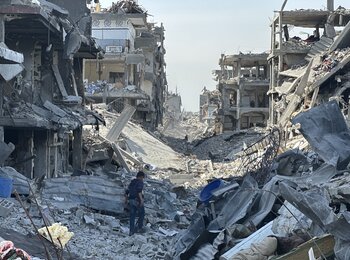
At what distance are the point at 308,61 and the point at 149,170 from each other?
43.1 feet

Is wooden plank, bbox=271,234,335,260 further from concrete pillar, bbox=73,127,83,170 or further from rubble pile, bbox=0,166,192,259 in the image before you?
concrete pillar, bbox=73,127,83,170

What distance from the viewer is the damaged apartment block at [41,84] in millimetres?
16913

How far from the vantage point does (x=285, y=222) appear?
9.20 meters

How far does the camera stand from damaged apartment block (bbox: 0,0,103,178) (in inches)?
666

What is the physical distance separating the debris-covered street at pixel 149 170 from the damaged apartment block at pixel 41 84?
5cm

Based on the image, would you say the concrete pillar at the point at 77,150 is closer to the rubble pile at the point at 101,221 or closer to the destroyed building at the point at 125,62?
the rubble pile at the point at 101,221

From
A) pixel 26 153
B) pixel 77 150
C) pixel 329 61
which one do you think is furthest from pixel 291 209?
pixel 329 61

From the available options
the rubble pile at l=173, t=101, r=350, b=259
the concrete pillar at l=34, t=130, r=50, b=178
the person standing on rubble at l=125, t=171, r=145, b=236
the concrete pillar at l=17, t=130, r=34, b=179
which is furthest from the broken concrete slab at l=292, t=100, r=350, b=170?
the concrete pillar at l=34, t=130, r=50, b=178

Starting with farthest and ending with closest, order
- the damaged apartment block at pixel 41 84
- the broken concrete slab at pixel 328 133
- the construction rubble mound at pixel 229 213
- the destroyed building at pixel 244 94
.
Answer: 1. the destroyed building at pixel 244 94
2. the damaged apartment block at pixel 41 84
3. the broken concrete slab at pixel 328 133
4. the construction rubble mound at pixel 229 213

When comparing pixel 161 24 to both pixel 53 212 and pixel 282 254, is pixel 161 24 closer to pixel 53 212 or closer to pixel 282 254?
pixel 53 212

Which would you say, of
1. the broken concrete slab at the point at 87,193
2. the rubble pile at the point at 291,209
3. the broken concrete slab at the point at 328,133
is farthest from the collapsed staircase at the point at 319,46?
the broken concrete slab at the point at 328,133

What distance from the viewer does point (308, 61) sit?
3759 cm

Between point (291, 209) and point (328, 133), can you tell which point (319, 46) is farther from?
point (291, 209)

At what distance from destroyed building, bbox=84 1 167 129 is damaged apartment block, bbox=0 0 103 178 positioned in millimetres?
21925
